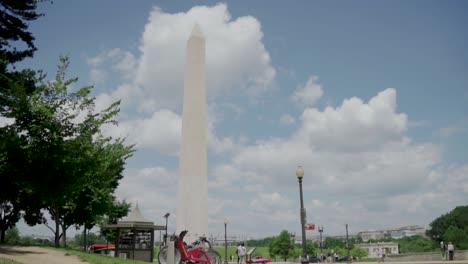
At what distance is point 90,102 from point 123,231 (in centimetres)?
1639

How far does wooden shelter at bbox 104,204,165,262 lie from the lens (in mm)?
33522

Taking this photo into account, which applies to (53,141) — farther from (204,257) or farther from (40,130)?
(204,257)

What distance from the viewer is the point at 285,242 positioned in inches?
4574

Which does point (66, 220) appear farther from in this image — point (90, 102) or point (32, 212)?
point (90, 102)

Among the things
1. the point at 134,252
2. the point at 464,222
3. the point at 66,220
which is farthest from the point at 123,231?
the point at 464,222

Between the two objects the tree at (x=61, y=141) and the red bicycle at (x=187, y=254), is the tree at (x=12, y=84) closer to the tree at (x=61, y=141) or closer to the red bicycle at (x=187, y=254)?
the tree at (x=61, y=141)

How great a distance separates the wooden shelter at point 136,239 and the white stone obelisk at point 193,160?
50.8 ft

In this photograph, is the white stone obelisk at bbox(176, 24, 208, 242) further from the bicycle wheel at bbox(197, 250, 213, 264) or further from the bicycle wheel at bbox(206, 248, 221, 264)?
the bicycle wheel at bbox(197, 250, 213, 264)

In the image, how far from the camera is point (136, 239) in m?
34.7

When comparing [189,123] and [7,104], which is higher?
[7,104]

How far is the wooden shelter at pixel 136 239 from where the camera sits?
1320 inches

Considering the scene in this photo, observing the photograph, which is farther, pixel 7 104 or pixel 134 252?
pixel 134 252

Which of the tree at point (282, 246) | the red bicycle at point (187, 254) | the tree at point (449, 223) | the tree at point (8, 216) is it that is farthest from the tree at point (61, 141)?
the tree at point (449, 223)

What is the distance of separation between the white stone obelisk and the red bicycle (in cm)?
225
